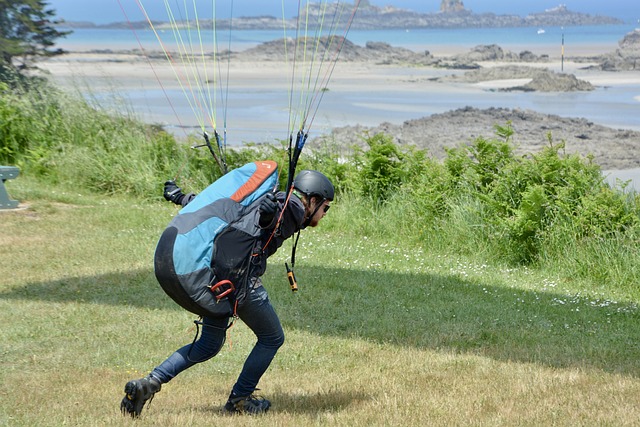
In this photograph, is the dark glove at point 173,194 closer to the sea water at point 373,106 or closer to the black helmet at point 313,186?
the black helmet at point 313,186

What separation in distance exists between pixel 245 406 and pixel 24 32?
17344 mm

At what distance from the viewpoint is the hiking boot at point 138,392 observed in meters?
5.59

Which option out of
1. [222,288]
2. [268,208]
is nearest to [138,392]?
[222,288]

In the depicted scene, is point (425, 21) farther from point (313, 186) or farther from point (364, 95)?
point (313, 186)

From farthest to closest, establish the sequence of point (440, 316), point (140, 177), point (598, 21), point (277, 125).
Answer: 1. point (598, 21)
2. point (277, 125)
3. point (140, 177)
4. point (440, 316)

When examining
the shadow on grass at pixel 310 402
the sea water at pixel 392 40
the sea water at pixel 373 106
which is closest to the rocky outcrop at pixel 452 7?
the sea water at pixel 392 40

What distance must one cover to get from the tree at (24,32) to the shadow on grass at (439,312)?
468 inches

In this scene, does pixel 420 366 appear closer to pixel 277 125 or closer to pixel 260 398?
pixel 260 398

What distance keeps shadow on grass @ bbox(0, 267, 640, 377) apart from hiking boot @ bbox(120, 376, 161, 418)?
8.94ft

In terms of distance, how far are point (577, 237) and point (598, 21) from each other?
158 m

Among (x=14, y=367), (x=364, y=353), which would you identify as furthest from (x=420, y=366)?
(x=14, y=367)

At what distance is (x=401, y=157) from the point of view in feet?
44.5

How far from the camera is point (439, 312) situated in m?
8.88

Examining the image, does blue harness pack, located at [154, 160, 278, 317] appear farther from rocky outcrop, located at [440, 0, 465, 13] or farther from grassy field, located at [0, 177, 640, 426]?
rocky outcrop, located at [440, 0, 465, 13]
